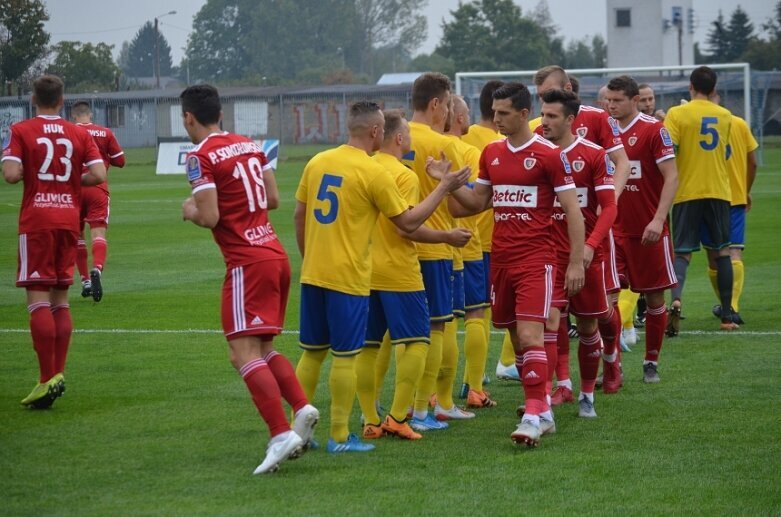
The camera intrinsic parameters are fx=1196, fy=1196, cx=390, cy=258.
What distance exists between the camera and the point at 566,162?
23.6 feet

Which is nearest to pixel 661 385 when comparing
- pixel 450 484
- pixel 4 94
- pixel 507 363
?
pixel 507 363

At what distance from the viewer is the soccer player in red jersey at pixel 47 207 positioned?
27.3 feet

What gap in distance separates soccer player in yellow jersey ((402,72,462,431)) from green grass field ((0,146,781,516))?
33 centimetres

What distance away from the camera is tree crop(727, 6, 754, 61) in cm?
9600

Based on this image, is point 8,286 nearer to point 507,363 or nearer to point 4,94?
point 507,363

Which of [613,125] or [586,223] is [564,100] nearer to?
[586,223]

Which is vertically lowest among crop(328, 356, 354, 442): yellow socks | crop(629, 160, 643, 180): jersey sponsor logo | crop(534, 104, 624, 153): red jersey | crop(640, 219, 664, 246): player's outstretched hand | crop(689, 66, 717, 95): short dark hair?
crop(328, 356, 354, 442): yellow socks

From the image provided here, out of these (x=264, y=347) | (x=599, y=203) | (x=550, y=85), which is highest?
(x=550, y=85)

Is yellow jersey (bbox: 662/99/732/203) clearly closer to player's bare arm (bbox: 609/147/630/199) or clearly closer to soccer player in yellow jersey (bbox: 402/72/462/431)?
player's bare arm (bbox: 609/147/630/199)

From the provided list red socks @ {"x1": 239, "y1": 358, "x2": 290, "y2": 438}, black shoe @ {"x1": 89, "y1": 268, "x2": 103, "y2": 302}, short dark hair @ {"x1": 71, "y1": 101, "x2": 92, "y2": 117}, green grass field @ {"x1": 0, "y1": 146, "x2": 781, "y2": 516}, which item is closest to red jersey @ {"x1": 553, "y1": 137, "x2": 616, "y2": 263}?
green grass field @ {"x1": 0, "y1": 146, "x2": 781, "y2": 516}

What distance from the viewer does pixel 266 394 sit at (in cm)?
652

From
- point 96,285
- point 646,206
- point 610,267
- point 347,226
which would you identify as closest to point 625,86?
point 646,206

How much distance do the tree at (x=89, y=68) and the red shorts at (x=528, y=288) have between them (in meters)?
48.2

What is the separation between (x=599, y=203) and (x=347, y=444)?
231 cm
